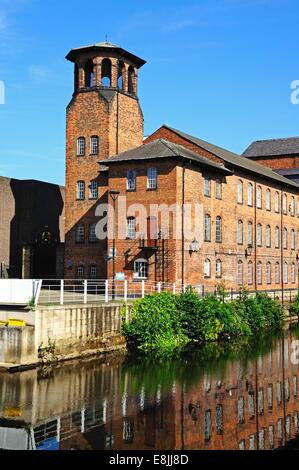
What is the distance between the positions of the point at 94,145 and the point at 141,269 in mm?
10100

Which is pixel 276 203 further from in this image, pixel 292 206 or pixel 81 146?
pixel 81 146

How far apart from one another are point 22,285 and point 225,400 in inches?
321

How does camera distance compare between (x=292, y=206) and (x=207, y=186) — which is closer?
(x=207, y=186)

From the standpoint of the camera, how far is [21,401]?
52.5 feet

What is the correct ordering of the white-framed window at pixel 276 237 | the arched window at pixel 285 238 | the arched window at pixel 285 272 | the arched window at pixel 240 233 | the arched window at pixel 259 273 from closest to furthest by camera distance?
the arched window at pixel 240 233 → the arched window at pixel 259 273 → the white-framed window at pixel 276 237 → the arched window at pixel 285 272 → the arched window at pixel 285 238

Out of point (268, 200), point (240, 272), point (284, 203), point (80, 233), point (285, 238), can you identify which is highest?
point (284, 203)

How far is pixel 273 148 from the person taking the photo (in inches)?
2461

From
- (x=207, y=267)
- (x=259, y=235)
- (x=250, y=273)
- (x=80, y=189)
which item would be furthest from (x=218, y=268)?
(x=80, y=189)

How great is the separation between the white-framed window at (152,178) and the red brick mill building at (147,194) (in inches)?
2.2

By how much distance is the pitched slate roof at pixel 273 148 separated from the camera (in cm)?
6126

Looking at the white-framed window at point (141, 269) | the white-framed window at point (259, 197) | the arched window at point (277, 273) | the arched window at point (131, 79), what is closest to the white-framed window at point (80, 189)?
the arched window at point (131, 79)

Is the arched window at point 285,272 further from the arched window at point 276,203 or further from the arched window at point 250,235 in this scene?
the arched window at point 250,235

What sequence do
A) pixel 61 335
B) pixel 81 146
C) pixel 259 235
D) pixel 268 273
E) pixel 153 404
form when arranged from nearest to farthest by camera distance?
1. pixel 153 404
2. pixel 61 335
3. pixel 81 146
4. pixel 259 235
5. pixel 268 273
